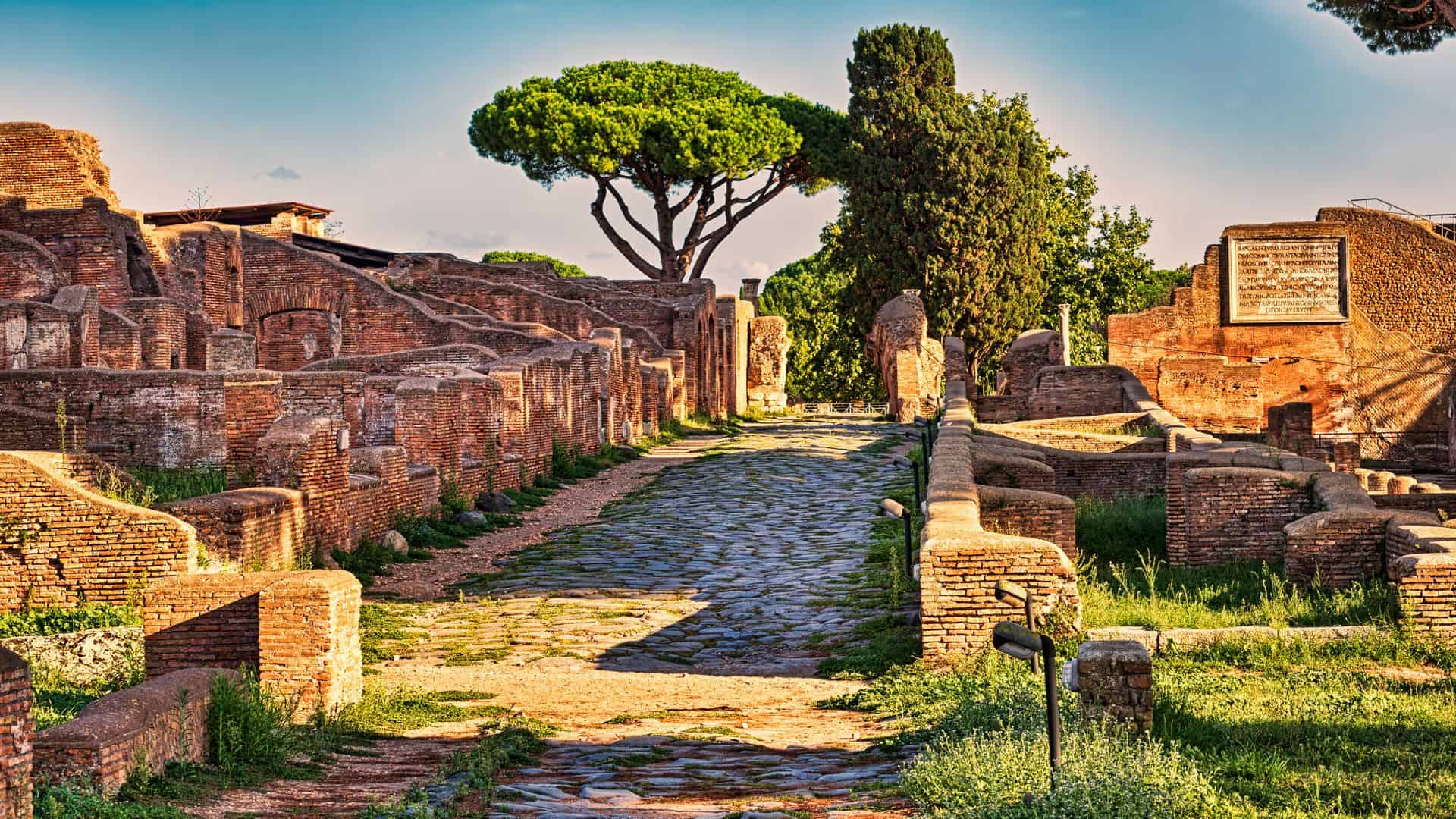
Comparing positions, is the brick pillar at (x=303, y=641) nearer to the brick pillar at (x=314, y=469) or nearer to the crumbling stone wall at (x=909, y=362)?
the brick pillar at (x=314, y=469)

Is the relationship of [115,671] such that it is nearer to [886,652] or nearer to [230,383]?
[886,652]

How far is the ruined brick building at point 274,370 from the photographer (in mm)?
12344

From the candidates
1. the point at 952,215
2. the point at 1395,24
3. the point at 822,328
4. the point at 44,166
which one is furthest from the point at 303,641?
the point at 822,328

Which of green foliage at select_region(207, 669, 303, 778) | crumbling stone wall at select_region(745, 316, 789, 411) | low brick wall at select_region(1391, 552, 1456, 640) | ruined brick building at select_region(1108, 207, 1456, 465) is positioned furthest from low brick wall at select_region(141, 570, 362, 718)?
crumbling stone wall at select_region(745, 316, 789, 411)

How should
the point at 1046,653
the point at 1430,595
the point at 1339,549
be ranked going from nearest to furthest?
the point at 1046,653, the point at 1430,595, the point at 1339,549

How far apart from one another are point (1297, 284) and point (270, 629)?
78.0ft

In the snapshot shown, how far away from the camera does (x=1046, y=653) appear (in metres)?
6.15

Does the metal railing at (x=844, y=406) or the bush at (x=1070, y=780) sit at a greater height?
the metal railing at (x=844, y=406)

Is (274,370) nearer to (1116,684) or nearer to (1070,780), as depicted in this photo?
(1116,684)

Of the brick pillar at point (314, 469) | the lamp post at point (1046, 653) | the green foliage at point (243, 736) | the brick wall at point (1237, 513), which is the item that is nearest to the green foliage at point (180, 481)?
the brick pillar at point (314, 469)

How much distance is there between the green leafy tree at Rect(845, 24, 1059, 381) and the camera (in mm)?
→ 41469

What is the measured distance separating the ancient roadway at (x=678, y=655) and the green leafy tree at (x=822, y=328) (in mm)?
27116

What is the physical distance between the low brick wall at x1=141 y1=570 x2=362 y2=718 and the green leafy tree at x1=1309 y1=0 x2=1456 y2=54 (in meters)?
15.5

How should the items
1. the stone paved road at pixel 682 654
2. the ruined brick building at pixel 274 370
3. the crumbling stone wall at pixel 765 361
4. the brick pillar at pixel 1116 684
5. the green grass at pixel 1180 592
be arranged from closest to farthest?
the brick pillar at pixel 1116 684 < the stone paved road at pixel 682 654 < the green grass at pixel 1180 592 < the ruined brick building at pixel 274 370 < the crumbling stone wall at pixel 765 361
